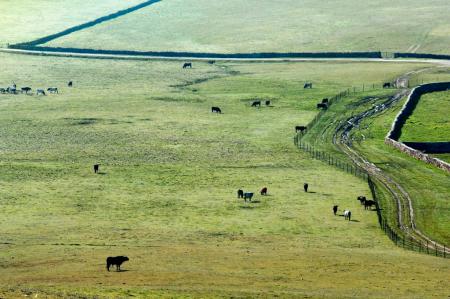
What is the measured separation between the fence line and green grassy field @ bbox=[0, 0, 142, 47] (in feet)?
235

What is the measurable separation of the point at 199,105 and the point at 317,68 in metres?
31.9

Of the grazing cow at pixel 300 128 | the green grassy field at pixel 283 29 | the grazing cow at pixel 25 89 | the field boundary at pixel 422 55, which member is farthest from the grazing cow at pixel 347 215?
the green grassy field at pixel 283 29

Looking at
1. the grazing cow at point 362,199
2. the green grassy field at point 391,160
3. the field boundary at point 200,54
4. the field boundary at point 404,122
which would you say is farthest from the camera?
the field boundary at point 200,54

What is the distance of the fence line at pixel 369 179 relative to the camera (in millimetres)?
54281

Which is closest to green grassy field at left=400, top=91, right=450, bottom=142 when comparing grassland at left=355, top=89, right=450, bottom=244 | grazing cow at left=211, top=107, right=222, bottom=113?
grassland at left=355, top=89, right=450, bottom=244

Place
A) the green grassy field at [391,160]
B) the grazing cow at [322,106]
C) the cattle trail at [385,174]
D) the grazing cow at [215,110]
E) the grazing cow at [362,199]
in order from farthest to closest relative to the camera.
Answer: the grazing cow at [322,106] → the grazing cow at [215,110] → the grazing cow at [362,199] → the green grassy field at [391,160] → the cattle trail at [385,174]

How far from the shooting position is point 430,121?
320 feet

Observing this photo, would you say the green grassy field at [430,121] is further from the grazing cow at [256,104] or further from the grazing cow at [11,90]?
the grazing cow at [11,90]

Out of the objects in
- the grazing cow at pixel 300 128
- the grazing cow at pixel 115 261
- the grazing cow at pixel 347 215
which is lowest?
the grazing cow at pixel 115 261

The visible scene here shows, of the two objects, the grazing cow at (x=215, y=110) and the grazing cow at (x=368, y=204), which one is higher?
the grazing cow at (x=215, y=110)

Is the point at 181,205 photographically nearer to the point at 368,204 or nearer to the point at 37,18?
the point at 368,204

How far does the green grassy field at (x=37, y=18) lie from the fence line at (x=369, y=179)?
2821 inches

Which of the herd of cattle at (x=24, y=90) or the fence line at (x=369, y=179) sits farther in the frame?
the herd of cattle at (x=24, y=90)

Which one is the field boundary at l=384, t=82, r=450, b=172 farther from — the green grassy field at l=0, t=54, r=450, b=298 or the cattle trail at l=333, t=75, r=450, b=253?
the green grassy field at l=0, t=54, r=450, b=298
